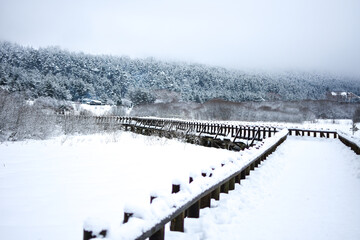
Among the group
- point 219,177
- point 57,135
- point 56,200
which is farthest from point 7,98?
point 219,177

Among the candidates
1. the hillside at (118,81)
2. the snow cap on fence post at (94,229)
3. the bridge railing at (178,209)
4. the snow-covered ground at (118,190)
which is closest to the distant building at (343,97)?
the hillside at (118,81)

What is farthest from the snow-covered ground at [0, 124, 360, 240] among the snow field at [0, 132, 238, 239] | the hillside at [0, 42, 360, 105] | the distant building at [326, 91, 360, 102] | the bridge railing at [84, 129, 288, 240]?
the distant building at [326, 91, 360, 102]

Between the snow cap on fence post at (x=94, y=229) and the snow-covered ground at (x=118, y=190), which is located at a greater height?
the snow cap on fence post at (x=94, y=229)

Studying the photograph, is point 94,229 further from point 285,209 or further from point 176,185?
point 285,209

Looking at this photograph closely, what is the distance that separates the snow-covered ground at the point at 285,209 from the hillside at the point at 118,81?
3130 inches

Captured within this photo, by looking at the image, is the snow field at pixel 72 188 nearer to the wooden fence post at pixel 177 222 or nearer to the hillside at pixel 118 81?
the wooden fence post at pixel 177 222

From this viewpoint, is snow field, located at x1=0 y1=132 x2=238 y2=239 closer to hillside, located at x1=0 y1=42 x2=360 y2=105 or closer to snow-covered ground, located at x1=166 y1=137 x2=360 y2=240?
snow-covered ground, located at x1=166 y1=137 x2=360 y2=240

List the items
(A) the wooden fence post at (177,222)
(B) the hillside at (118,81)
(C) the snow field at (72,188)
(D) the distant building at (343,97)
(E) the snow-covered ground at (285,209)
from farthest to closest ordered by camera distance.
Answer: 1. (D) the distant building at (343,97)
2. (B) the hillside at (118,81)
3. (C) the snow field at (72,188)
4. (E) the snow-covered ground at (285,209)
5. (A) the wooden fence post at (177,222)

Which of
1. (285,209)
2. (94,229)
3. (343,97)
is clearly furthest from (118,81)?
(94,229)

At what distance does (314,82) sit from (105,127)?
162 metres

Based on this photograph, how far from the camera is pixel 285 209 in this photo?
4.79 metres

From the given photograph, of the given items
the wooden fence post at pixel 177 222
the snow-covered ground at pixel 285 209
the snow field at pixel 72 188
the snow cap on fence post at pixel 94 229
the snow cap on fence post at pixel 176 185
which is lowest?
the snow field at pixel 72 188

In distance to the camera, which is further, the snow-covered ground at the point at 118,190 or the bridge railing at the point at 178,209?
the snow-covered ground at the point at 118,190

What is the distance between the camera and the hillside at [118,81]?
85.0 meters
